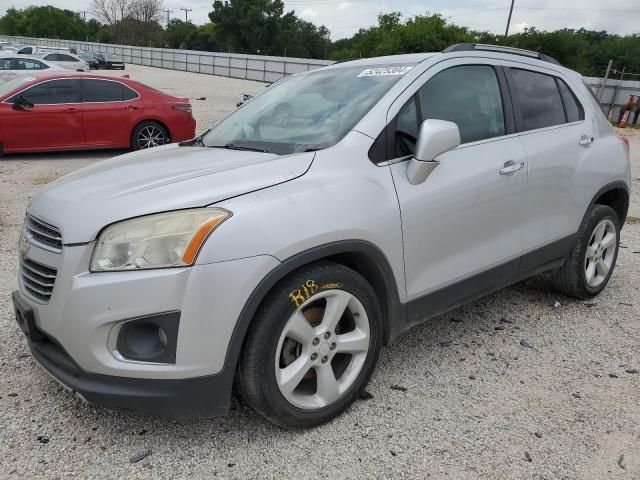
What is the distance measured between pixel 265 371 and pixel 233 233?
1.95ft

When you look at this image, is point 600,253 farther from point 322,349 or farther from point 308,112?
point 322,349

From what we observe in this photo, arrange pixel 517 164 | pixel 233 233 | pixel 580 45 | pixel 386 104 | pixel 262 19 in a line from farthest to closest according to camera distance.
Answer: pixel 262 19 < pixel 580 45 < pixel 517 164 < pixel 386 104 < pixel 233 233

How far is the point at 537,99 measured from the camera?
3.73 metres

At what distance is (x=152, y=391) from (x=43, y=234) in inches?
32.1

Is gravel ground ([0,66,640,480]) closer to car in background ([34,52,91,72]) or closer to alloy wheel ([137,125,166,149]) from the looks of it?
alloy wheel ([137,125,166,149])

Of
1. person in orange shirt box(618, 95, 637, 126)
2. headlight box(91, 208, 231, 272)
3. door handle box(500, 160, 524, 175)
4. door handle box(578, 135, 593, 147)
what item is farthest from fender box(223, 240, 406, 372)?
person in orange shirt box(618, 95, 637, 126)

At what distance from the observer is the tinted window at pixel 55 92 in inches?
372

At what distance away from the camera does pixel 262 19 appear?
73312 millimetres

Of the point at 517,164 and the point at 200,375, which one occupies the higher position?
the point at 517,164

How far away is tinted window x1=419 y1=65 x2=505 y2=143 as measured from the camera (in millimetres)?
3094

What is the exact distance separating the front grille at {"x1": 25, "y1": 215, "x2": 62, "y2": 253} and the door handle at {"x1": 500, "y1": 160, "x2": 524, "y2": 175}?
7.53ft

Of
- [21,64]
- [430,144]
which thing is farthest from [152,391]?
[21,64]

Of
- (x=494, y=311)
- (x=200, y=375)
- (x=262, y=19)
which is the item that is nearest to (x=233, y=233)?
(x=200, y=375)

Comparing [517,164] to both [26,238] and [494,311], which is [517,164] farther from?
[26,238]
